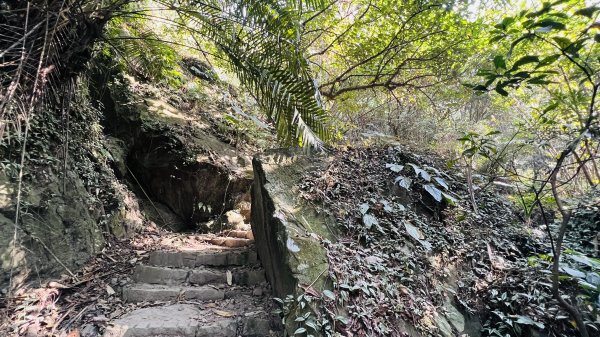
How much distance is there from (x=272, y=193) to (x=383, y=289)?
1.52 metres

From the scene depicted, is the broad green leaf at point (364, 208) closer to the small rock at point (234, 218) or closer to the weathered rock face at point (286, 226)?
the weathered rock face at point (286, 226)

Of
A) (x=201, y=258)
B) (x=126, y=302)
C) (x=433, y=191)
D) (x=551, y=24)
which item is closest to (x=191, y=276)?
(x=201, y=258)

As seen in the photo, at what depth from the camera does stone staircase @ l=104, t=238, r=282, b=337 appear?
2.83 m

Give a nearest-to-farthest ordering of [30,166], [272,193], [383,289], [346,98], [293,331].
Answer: [293,331], [383,289], [30,166], [272,193], [346,98]

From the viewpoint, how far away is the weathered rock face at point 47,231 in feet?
9.28

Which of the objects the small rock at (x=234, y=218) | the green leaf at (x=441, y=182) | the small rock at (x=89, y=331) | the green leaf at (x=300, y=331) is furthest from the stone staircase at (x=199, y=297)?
the green leaf at (x=441, y=182)

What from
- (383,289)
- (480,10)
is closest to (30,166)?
(383,289)

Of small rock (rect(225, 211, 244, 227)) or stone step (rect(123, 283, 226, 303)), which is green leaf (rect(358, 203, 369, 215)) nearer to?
stone step (rect(123, 283, 226, 303))

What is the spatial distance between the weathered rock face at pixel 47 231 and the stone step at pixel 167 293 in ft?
2.23

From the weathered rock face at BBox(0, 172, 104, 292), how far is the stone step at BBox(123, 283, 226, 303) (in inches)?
26.8

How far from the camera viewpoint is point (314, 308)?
253cm

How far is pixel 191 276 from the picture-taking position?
3635 mm

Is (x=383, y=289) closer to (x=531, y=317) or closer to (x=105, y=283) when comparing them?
(x=531, y=317)

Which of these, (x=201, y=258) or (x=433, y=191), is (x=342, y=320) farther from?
(x=433, y=191)
